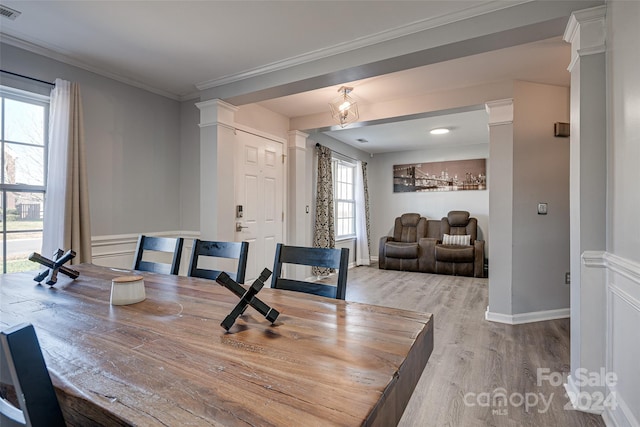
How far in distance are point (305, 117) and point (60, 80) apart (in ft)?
8.35

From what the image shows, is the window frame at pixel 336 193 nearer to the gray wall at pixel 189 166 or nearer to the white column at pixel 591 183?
the gray wall at pixel 189 166

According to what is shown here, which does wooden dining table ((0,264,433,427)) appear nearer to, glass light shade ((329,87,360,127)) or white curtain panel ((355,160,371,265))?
glass light shade ((329,87,360,127))

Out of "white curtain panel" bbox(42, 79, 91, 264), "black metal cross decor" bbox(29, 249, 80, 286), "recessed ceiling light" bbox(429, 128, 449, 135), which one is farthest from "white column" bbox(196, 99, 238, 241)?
"recessed ceiling light" bbox(429, 128, 449, 135)

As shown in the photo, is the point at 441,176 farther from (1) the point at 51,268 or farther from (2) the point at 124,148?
(1) the point at 51,268

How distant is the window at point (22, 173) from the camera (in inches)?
90.7

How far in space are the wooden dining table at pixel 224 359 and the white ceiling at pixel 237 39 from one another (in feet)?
5.77

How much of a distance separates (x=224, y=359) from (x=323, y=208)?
4.27 m

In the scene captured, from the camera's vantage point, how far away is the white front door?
11.8 feet

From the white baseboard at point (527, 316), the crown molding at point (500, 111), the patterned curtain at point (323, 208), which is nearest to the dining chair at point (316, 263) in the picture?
the white baseboard at point (527, 316)

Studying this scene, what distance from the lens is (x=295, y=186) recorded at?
4.35 metres

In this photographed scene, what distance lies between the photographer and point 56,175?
8.08 ft

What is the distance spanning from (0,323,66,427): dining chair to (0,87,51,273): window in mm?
2563

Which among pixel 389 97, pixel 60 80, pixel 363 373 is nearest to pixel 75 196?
pixel 60 80

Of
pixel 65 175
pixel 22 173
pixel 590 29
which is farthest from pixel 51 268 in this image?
pixel 590 29
